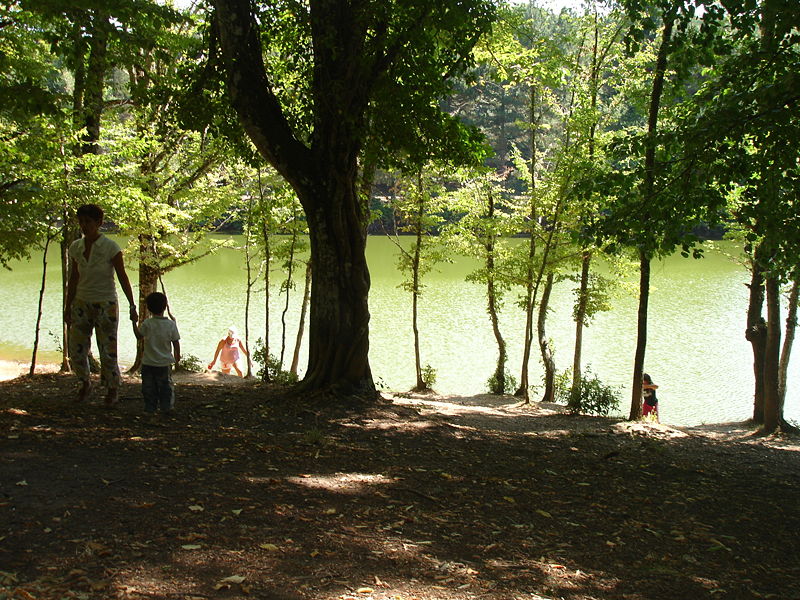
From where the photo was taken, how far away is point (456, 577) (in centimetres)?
316

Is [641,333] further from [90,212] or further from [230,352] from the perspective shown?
[230,352]

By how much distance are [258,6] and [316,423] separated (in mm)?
4639

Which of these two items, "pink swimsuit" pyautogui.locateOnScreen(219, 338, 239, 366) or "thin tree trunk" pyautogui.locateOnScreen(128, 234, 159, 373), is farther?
"pink swimsuit" pyautogui.locateOnScreen(219, 338, 239, 366)

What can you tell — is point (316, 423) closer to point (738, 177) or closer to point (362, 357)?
point (362, 357)

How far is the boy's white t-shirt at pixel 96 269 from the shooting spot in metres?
5.46

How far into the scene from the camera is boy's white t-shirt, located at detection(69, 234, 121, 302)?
215 inches

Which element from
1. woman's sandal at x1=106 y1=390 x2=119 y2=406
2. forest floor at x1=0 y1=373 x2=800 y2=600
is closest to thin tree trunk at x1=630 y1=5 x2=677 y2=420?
forest floor at x1=0 y1=373 x2=800 y2=600

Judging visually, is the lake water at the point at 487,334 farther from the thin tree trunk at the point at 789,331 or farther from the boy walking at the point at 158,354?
the boy walking at the point at 158,354

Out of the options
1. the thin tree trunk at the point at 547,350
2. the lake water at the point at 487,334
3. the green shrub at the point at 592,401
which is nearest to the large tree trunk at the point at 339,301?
the green shrub at the point at 592,401

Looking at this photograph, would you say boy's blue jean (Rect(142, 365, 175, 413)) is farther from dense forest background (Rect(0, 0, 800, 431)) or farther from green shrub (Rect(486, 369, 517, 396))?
green shrub (Rect(486, 369, 517, 396))

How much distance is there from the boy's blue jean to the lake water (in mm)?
8995

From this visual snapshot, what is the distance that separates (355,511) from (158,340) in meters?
2.52

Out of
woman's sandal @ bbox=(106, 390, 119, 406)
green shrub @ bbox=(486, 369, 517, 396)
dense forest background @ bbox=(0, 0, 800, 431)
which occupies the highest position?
dense forest background @ bbox=(0, 0, 800, 431)

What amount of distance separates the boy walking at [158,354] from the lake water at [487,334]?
9.01 meters
